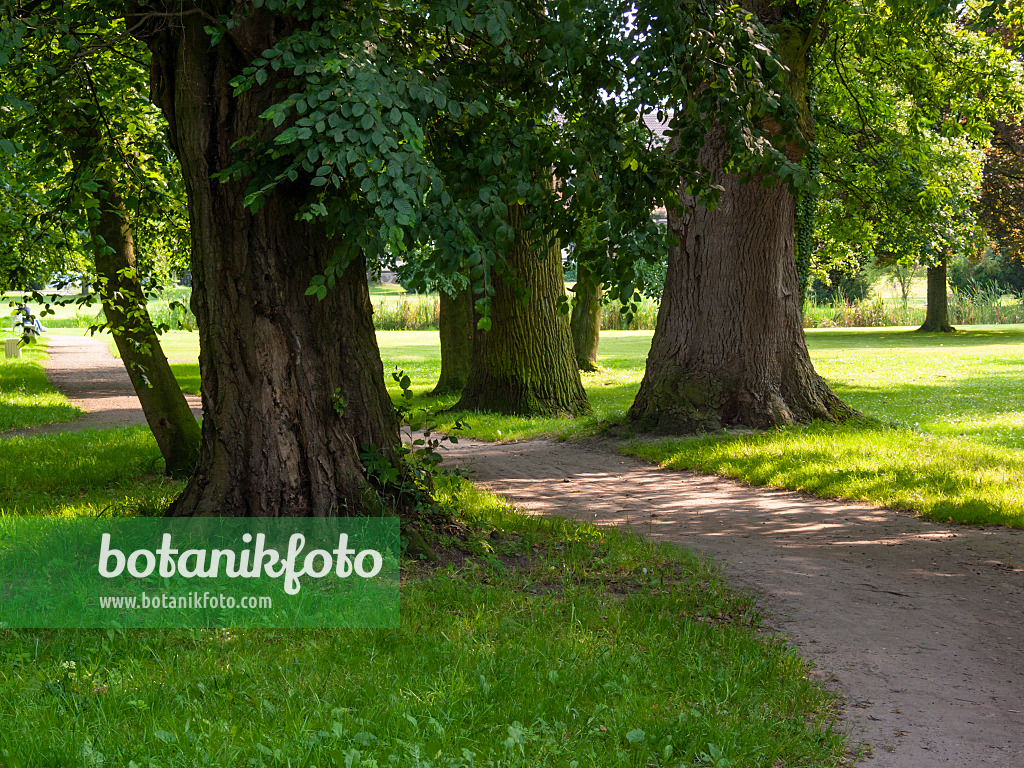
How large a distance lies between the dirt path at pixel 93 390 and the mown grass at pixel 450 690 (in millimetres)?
8834

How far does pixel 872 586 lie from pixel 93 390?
54.1ft

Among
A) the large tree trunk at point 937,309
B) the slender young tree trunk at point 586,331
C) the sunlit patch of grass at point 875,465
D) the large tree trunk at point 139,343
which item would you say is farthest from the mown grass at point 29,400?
the large tree trunk at point 937,309

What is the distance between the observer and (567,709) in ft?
11.6

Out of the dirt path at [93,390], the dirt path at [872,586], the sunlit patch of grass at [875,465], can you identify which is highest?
the dirt path at [93,390]

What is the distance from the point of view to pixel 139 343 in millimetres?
7988

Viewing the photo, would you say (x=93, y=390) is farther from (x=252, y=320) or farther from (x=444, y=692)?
(x=444, y=692)

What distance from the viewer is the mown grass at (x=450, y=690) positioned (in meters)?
3.22

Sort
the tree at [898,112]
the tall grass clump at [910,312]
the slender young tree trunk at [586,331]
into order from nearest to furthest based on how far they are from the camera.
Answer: the tree at [898,112] < the slender young tree trunk at [586,331] < the tall grass clump at [910,312]

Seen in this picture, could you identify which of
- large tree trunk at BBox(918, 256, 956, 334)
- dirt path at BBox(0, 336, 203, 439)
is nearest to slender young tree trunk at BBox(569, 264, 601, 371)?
dirt path at BBox(0, 336, 203, 439)

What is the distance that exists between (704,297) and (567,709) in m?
7.99

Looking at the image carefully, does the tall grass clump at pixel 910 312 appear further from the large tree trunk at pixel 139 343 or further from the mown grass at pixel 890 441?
the large tree trunk at pixel 139 343

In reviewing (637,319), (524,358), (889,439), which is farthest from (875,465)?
(637,319)

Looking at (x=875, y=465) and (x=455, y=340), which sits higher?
(x=455, y=340)

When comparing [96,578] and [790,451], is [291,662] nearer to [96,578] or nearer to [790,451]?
[96,578]
